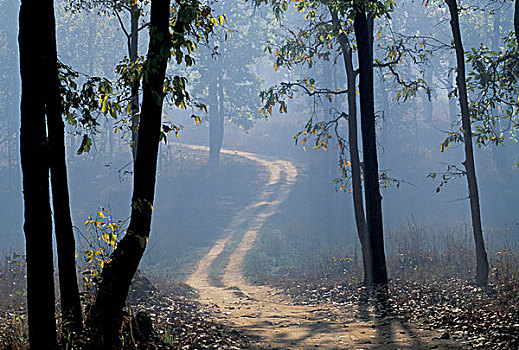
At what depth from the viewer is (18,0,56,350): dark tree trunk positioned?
16.4 feet

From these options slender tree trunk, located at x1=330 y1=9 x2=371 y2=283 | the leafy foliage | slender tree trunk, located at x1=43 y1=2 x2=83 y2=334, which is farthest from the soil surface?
slender tree trunk, located at x1=43 y1=2 x2=83 y2=334

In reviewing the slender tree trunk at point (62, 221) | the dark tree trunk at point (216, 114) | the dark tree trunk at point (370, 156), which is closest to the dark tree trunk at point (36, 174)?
the slender tree trunk at point (62, 221)

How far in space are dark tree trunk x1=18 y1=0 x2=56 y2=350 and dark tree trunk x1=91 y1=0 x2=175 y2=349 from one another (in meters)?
0.92

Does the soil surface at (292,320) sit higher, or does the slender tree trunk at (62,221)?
the slender tree trunk at (62,221)

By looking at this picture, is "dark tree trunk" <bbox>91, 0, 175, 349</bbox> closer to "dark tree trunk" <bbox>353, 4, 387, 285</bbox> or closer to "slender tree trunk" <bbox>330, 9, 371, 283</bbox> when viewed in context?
"dark tree trunk" <bbox>353, 4, 387, 285</bbox>

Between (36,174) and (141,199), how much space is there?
4.83 ft

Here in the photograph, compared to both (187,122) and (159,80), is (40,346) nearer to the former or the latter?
(159,80)

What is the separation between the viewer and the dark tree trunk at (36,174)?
197 inches

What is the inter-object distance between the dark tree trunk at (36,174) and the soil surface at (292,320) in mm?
3834

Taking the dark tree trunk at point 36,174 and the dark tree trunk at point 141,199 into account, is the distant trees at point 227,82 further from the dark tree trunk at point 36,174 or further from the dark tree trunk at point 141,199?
the dark tree trunk at point 36,174

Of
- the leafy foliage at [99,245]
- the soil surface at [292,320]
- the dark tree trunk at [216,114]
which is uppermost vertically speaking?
the dark tree trunk at [216,114]

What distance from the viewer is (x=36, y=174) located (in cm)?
502

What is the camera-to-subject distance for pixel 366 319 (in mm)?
10039

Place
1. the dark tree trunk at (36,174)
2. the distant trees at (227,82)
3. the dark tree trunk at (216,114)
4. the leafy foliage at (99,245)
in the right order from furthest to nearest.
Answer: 1. the dark tree trunk at (216,114)
2. the distant trees at (227,82)
3. the leafy foliage at (99,245)
4. the dark tree trunk at (36,174)
